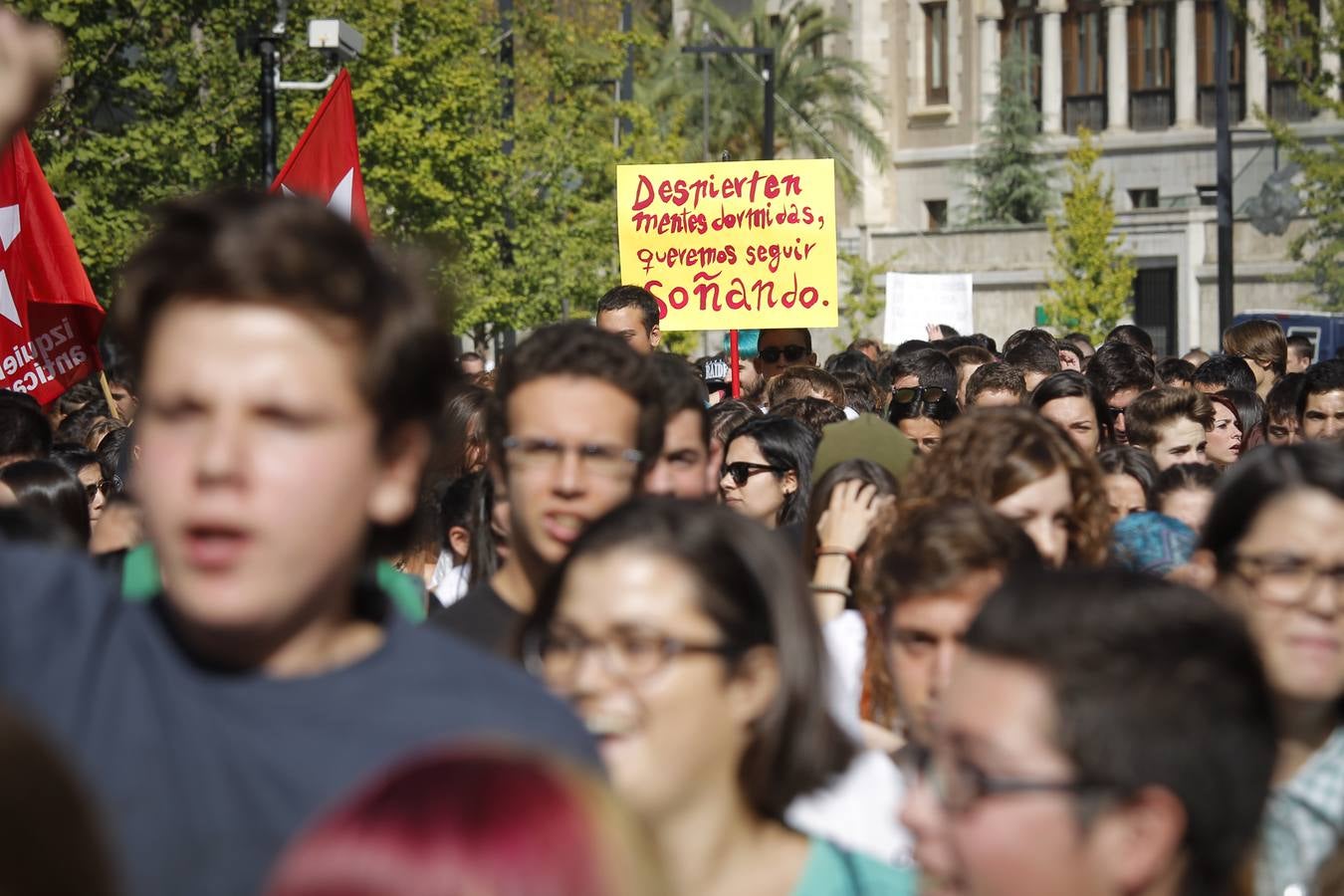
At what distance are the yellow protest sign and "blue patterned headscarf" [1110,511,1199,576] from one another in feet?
21.1

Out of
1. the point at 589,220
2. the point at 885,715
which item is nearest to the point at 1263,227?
the point at 589,220

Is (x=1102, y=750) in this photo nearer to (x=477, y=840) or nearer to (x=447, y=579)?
(x=477, y=840)

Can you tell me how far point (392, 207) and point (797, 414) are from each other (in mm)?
17582

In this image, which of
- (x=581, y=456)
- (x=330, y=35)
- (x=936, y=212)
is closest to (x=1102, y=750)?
(x=581, y=456)

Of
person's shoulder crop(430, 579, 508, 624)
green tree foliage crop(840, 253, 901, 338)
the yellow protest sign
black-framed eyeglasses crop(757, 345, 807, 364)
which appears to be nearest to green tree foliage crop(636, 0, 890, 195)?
green tree foliage crop(840, 253, 901, 338)

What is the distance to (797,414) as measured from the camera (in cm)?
841

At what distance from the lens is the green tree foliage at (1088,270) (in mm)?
37719

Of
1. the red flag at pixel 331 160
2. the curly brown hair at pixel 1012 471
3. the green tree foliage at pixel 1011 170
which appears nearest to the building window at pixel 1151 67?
the green tree foliage at pixel 1011 170

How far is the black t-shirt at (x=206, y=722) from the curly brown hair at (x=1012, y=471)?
263cm

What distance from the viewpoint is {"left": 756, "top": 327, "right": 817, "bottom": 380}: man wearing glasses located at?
11648 mm

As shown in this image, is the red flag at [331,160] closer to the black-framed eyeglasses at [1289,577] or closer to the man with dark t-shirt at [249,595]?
the black-framed eyeglasses at [1289,577]

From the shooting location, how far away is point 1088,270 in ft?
128

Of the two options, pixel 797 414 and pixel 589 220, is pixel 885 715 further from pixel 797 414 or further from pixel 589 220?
A: pixel 589 220

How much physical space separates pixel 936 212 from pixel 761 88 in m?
9.92
